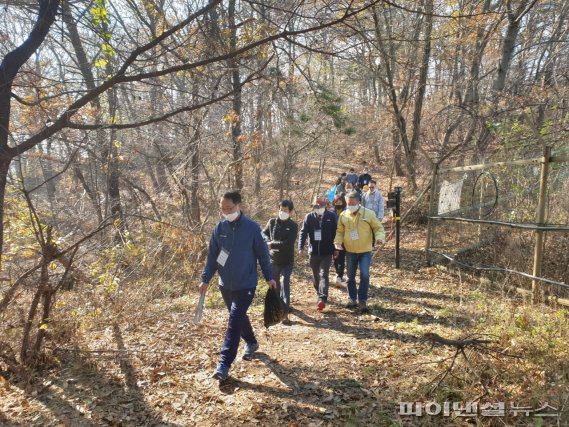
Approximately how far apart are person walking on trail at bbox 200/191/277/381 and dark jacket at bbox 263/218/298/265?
56.6 inches

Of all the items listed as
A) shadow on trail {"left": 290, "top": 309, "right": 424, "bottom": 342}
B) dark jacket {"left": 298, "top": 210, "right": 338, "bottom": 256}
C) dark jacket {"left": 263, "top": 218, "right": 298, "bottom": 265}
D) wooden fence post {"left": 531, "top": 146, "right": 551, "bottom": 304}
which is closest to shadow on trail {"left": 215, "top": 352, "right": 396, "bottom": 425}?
shadow on trail {"left": 290, "top": 309, "right": 424, "bottom": 342}

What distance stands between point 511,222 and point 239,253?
511 centimetres

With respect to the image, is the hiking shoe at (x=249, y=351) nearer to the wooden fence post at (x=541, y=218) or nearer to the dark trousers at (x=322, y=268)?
the dark trousers at (x=322, y=268)

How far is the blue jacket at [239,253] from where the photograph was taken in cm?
410

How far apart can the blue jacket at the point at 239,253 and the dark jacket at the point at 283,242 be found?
4.74 feet

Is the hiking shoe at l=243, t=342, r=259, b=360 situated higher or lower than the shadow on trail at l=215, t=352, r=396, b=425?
higher

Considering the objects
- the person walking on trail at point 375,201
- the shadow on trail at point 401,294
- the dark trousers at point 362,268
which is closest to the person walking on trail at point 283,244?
the dark trousers at point 362,268

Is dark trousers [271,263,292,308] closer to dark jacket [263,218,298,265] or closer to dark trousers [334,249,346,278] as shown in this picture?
dark jacket [263,218,298,265]

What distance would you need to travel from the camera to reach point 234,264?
410cm

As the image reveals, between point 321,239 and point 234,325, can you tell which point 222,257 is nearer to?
point 234,325

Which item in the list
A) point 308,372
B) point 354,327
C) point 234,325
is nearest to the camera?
point 234,325

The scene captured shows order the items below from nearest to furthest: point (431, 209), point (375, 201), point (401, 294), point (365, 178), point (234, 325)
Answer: point (234, 325) < point (401, 294) < point (431, 209) < point (375, 201) < point (365, 178)

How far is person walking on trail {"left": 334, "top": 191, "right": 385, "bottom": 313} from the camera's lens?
19.7 feet

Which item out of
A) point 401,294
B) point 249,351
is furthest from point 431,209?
point 249,351
